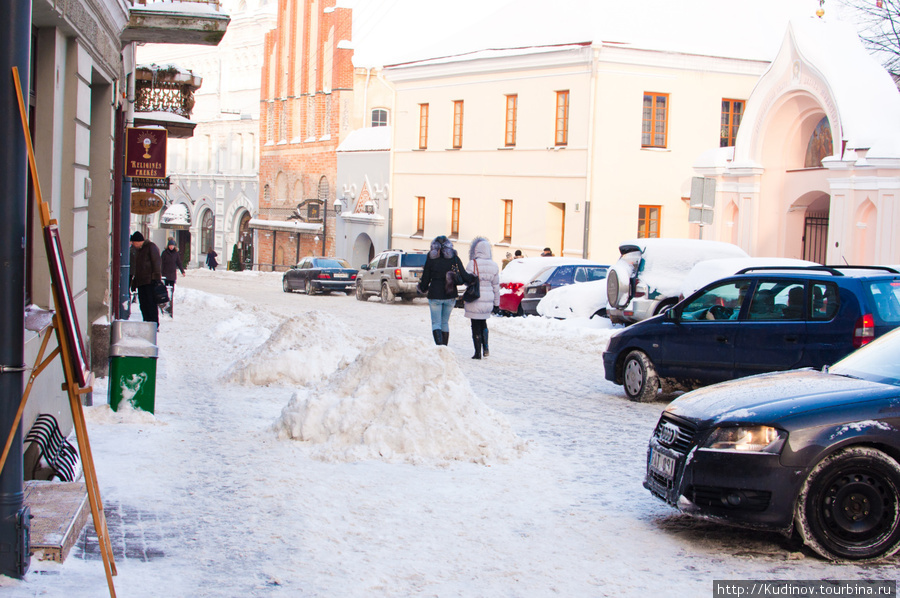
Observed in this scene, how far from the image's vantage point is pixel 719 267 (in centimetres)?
1755

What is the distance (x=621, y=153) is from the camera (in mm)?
34250

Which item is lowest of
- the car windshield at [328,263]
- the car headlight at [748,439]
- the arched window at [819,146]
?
the car headlight at [748,439]

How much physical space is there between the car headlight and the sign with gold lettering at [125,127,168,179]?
12.4 metres

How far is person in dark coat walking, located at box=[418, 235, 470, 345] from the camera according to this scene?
51.0ft

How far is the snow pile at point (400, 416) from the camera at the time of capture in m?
8.41

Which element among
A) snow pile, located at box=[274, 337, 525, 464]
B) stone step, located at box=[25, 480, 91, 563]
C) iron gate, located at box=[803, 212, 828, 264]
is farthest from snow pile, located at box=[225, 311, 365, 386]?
iron gate, located at box=[803, 212, 828, 264]

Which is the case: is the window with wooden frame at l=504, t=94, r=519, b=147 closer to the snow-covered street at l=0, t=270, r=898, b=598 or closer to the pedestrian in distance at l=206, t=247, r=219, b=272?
the pedestrian in distance at l=206, t=247, r=219, b=272

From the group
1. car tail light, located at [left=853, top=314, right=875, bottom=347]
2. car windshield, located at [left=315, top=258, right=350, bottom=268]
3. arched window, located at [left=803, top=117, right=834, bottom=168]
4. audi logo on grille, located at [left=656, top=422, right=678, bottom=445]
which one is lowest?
audi logo on grille, located at [left=656, top=422, right=678, bottom=445]

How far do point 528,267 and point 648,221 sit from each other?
1038cm

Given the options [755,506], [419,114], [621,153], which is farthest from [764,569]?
[419,114]

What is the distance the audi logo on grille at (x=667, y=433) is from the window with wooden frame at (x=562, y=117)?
A: 2901cm

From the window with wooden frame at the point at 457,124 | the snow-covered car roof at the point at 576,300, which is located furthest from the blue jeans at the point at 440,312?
the window with wooden frame at the point at 457,124

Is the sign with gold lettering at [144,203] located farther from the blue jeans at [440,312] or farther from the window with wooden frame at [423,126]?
the window with wooden frame at [423,126]

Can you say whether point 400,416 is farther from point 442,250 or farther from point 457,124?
point 457,124
